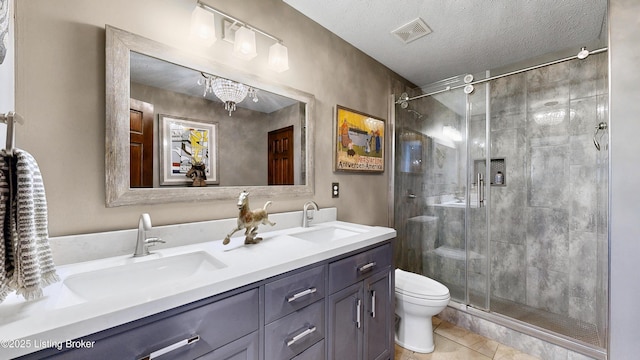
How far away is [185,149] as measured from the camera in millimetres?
1226

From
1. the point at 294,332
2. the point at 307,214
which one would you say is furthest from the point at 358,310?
the point at 307,214

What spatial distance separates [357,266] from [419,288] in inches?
32.2

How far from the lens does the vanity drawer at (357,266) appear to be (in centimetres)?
116

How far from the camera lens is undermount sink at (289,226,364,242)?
1.57 metres

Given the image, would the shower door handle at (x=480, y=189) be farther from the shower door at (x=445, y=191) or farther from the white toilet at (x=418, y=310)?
the white toilet at (x=418, y=310)

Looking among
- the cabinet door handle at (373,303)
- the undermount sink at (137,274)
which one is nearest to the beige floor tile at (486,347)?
the cabinet door handle at (373,303)

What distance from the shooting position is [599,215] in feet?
6.38

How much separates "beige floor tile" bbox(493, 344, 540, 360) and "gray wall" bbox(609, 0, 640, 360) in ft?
2.73

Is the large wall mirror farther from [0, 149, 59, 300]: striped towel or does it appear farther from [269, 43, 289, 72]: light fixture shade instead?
[0, 149, 59, 300]: striped towel

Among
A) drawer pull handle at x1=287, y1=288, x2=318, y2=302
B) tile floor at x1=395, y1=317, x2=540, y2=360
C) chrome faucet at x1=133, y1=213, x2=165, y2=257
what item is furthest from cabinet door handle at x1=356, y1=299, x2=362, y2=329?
chrome faucet at x1=133, y1=213, x2=165, y2=257

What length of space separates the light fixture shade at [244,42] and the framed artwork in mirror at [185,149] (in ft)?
1.45

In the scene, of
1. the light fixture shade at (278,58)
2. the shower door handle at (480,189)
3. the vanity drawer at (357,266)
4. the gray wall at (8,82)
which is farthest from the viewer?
the shower door handle at (480,189)

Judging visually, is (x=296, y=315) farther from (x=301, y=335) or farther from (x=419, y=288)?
(x=419, y=288)

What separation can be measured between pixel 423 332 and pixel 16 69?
8.23ft
